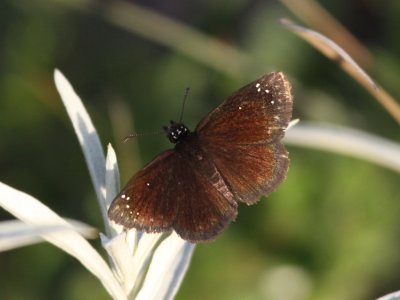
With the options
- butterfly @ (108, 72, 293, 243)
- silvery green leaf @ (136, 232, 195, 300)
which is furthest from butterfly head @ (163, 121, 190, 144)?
silvery green leaf @ (136, 232, 195, 300)

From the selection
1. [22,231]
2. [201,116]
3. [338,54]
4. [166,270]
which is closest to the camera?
[22,231]

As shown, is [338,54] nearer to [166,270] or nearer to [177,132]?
[177,132]

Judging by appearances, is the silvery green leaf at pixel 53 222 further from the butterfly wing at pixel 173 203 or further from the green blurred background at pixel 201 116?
the green blurred background at pixel 201 116

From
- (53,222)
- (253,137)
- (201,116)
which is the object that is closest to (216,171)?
(253,137)

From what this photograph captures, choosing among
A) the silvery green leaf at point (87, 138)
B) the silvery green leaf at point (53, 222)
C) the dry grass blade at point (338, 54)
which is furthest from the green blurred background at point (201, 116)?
the silvery green leaf at point (53, 222)

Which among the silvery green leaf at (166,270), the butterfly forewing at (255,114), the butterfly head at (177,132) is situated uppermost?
the butterfly head at (177,132)

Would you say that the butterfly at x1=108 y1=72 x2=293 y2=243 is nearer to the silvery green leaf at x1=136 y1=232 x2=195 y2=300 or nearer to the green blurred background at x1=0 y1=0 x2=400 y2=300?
the silvery green leaf at x1=136 y1=232 x2=195 y2=300

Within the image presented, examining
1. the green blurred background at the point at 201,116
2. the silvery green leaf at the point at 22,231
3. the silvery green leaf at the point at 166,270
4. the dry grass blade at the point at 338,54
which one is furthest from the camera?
the green blurred background at the point at 201,116
